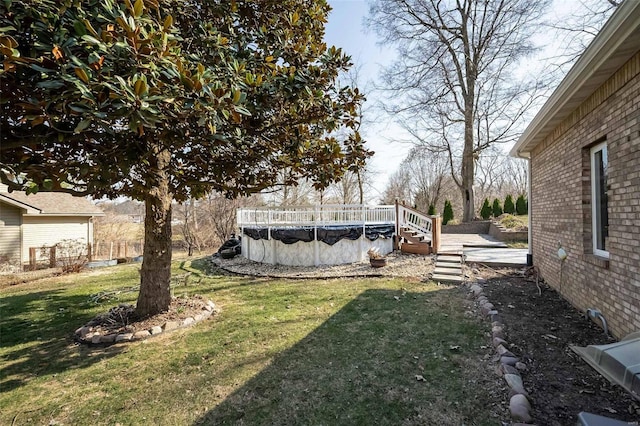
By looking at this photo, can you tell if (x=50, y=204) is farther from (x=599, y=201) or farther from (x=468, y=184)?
(x=468, y=184)

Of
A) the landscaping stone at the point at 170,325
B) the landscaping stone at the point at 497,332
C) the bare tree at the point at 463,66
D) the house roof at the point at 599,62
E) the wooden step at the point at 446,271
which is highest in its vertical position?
the bare tree at the point at 463,66

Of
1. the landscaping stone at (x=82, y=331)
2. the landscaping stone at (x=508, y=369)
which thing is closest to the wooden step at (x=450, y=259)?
the landscaping stone at (x=508, y=369)

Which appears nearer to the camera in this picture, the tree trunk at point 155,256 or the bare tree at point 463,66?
the tree trunk at point 155,256

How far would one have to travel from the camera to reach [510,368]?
9.62 feet

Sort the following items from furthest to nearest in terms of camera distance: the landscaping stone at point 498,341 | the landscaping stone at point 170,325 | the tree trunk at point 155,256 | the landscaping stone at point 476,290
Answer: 1. the landscaping stone at point 476,290
2. the tree trunk at point 155,256
3. the landscaping stone at point 170,325
4. the landscaping stone at point 498,341

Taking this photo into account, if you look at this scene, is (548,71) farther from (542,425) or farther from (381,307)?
(542,425)

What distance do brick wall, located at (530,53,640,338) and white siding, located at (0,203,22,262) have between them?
17.7 meters

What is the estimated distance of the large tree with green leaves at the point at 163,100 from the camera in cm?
214

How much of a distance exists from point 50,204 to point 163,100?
16289 mm

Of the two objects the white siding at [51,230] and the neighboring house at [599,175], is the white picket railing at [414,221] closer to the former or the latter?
the neighboring house at [599,175]

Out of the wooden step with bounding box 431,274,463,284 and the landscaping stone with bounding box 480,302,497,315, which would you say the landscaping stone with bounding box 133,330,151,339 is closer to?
the landscaping stone with bounding box 480,302,497,315

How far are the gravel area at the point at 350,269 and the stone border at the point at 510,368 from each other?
9.15 ft

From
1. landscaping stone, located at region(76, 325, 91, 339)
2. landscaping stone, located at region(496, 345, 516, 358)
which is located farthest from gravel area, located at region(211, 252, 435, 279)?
landscaping stone, located at region(76, 325, 91, 339)

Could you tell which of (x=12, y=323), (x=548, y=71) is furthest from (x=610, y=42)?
(x=548, y=71)
